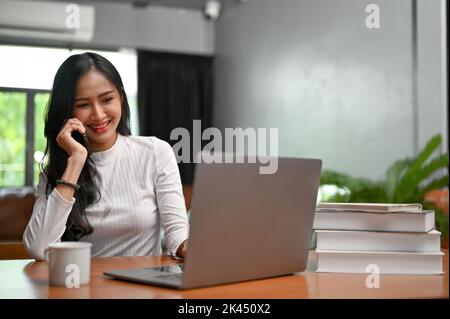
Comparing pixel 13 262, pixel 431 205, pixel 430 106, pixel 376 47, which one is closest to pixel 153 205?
pixel 13 262

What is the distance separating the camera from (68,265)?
36.9 inches

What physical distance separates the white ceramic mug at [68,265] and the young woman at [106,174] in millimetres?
520

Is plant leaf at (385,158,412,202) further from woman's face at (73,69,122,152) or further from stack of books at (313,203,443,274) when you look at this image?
stack of books at (313,203,443,274)

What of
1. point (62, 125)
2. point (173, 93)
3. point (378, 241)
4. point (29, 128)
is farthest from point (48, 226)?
point (173, 93)

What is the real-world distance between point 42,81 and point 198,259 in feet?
17.1

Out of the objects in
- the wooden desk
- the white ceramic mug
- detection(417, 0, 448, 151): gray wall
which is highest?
detection(417, 0, 448, 151): gray wall

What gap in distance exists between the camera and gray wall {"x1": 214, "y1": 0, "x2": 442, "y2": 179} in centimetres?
342

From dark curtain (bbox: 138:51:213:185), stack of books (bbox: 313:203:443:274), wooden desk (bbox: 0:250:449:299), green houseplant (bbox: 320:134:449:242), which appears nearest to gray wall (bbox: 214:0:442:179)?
green houseplant (bbox: 320:134:449:242)

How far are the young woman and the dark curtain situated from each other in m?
4.50

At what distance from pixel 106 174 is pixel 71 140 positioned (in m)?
0.22

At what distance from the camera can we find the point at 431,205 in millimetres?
2918

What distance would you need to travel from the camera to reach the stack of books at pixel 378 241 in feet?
3.48

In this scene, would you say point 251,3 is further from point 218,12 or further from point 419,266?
point 419,266
